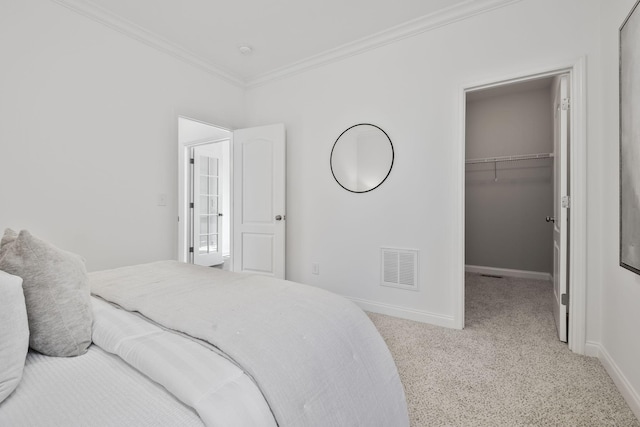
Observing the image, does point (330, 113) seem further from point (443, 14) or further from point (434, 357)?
point (434, 357)

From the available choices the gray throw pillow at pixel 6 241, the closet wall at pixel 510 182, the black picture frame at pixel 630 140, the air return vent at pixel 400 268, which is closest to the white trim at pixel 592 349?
the black picture frame at pixel 630 140

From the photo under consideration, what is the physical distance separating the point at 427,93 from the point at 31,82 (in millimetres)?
3145

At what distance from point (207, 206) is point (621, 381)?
5.09 m

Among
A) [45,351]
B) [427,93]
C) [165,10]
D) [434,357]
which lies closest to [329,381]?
[45,351]

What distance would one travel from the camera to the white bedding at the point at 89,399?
62 cm

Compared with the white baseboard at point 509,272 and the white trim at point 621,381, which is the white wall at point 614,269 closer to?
the white trim at point 621,381

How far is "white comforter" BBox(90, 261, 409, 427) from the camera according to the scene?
84 centimetres

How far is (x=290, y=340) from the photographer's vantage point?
0.96 m

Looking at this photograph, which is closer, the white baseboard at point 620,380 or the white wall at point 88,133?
the white baseboard at point 620,380

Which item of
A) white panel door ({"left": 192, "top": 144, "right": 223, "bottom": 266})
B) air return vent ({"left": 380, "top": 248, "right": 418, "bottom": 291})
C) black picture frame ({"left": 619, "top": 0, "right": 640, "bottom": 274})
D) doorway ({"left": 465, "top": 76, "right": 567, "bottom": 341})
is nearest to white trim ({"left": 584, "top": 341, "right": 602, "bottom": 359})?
black picture frame ({"left": 619, "top": 0, "right": 640, "bottom": 274})

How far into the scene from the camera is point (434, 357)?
2.06m

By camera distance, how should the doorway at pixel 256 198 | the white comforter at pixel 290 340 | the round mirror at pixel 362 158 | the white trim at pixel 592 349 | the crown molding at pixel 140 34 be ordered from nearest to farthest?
the white comforter at pixel 290 340
the white trim at pixel 592 349
the crown molding at pixel 140 34
the round mirror at pixel 362 158
the doorway at pixel 256 198

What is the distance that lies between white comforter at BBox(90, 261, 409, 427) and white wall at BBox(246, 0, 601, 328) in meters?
1.65

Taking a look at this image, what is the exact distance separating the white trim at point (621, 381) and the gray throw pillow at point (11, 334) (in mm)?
2483
